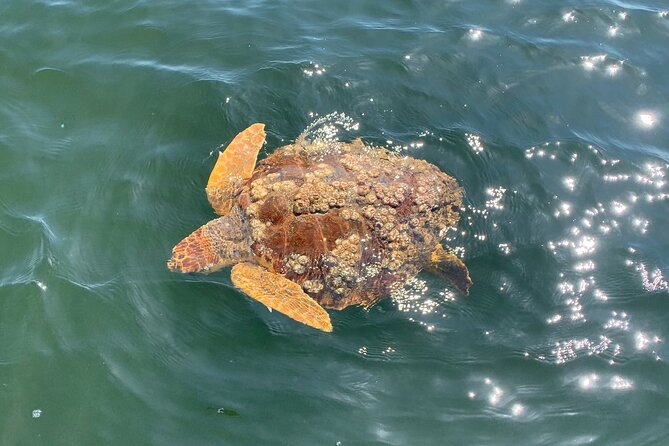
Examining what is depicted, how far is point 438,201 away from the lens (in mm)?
5828

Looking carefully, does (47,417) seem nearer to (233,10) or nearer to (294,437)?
(294,437)

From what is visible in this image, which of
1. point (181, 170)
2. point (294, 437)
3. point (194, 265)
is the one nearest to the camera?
point (294, 437)

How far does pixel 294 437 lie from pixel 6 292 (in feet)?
11.6

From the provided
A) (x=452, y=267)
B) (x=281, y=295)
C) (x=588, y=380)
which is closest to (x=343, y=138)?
(x=452, y=267)

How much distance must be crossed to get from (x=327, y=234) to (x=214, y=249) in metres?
1.29

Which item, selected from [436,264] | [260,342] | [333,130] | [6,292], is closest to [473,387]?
[436,264]

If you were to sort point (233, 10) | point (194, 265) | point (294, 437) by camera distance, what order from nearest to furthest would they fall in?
point (294, 437) → point (194, 265) → point (233, 10)

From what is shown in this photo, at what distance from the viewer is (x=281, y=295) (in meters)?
5.22

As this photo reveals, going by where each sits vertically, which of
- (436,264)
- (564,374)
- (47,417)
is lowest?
(47,417)

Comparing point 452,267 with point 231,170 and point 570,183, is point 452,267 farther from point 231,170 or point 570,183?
point 231,170

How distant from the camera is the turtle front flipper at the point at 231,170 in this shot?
615 cm

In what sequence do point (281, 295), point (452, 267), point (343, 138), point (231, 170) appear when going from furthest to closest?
point (343, 138)
point (231, 170)
point (452, 267)
point (281, 295)

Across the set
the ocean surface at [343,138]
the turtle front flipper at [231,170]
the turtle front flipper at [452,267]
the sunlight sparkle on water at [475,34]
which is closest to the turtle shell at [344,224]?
the turtle front flipper at [452,267]

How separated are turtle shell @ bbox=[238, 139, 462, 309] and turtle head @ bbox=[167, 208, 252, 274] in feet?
0.57
